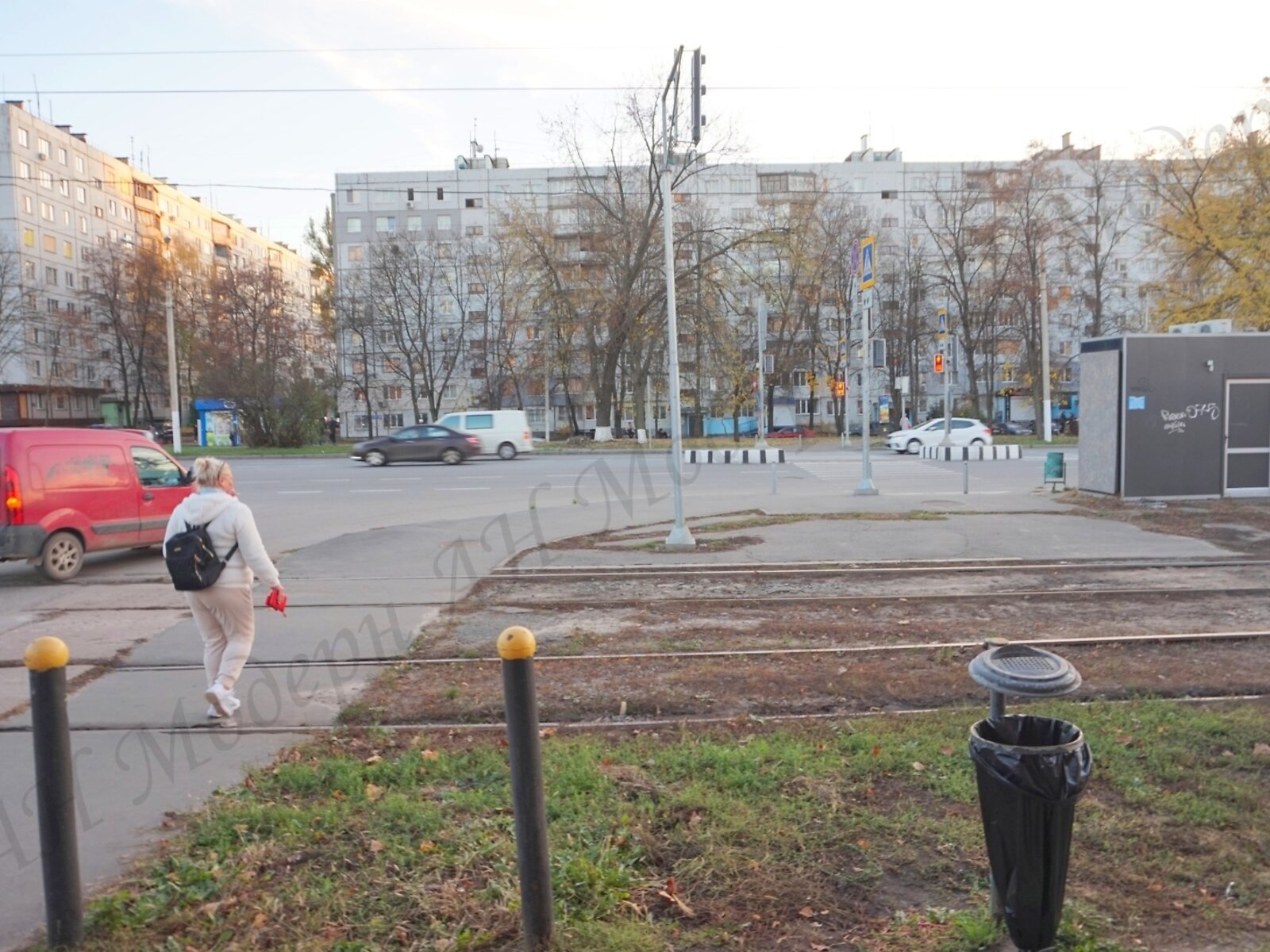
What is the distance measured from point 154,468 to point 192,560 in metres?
7.75

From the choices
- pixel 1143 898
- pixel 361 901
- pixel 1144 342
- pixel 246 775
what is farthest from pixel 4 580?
pixel 1144 342

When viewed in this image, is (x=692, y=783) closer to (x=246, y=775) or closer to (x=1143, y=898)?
(x=1143, y=898)

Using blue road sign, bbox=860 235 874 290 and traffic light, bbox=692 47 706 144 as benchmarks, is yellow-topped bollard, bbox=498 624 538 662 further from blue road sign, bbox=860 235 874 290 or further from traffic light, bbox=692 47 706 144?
blue road sign, bbox=860 235 874 290

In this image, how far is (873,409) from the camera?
77.4 meters

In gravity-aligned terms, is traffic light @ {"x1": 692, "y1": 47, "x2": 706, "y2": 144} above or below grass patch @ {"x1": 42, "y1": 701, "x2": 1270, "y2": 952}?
above

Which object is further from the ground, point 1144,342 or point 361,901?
point 1144,342

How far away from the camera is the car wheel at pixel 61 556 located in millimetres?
10844

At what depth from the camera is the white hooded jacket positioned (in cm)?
569

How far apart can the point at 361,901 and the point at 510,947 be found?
2.22 feet

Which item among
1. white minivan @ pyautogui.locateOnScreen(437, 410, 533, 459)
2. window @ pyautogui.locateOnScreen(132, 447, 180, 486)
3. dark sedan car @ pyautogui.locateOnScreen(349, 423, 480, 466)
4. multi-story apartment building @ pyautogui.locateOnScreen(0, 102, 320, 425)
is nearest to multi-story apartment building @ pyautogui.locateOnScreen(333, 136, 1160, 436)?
white minivan @ pyautogui.locateOnScreen(437, 410, 533, 459)

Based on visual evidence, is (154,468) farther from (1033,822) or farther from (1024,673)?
(1033,822)

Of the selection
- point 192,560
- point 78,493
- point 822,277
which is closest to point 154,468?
point 78,493

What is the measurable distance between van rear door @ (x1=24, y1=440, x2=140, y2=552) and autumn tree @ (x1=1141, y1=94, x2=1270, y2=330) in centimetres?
2954

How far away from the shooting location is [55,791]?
3117mm
